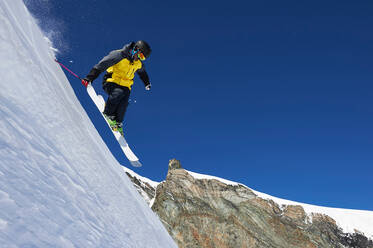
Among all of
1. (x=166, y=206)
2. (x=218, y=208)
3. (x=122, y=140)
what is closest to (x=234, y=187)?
(x=218, y=208)

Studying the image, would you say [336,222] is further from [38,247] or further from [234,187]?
[38,247]

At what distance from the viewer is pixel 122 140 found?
7.05m

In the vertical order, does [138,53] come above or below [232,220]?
below

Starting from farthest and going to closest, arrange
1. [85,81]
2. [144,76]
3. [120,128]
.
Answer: [144,76]
[120,128]
[85,81]

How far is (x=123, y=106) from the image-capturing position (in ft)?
21.8

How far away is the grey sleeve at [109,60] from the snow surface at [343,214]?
1582 inches

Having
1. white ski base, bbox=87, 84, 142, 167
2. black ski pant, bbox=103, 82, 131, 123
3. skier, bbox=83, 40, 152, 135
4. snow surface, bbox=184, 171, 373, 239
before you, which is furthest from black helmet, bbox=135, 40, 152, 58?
snow surface, bbox=184, 171, 373, 239

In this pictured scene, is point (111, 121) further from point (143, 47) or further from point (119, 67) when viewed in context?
point (143, 47)

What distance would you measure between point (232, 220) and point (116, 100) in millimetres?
36583

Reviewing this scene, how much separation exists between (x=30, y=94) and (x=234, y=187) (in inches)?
1821

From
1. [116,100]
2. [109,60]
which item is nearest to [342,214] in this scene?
[116,100]

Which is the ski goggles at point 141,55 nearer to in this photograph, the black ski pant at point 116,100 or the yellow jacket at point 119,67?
the yellow jacket at point 119,67

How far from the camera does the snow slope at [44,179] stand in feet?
3.11

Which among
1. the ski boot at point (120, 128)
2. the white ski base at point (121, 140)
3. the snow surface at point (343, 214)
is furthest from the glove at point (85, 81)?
the snow surface at point (343, 214)
